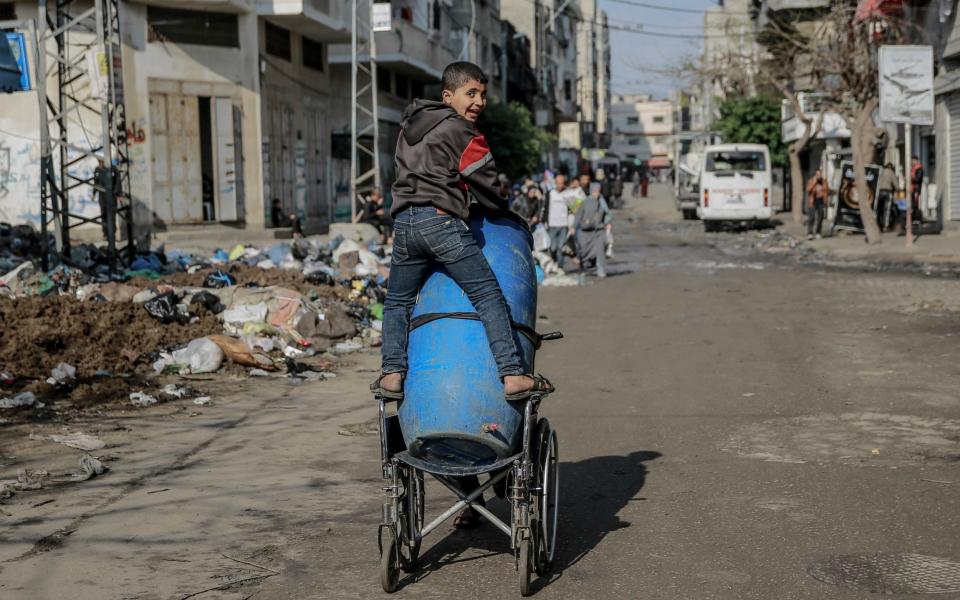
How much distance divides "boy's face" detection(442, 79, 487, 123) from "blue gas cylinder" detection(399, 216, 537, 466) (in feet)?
1.73

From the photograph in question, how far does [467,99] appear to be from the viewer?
192 inches

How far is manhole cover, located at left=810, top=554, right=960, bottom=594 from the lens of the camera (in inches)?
181

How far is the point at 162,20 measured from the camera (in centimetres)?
2627

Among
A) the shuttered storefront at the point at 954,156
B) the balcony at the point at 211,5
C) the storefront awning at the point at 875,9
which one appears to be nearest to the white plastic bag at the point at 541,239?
the balcony at the point at 211,5

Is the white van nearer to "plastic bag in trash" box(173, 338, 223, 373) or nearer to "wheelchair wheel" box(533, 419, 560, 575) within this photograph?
"plastic bag in trash" box(173, 338, 223, 373)

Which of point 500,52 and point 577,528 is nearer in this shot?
point 577,528

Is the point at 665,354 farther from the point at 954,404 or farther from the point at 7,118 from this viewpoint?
the point at 7,118

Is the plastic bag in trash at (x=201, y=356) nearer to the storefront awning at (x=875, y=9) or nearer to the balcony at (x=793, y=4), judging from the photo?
the storefront awning at (x=875, y=9)

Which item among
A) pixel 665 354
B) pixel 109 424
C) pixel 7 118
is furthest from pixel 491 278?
pixel 7 118

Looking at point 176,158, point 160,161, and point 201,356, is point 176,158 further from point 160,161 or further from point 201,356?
point 201,356

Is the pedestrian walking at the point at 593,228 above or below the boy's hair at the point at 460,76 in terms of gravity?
below

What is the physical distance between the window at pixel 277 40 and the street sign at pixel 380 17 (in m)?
2.26

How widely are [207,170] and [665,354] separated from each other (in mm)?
18020

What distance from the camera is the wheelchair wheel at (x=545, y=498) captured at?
4.70 meters
